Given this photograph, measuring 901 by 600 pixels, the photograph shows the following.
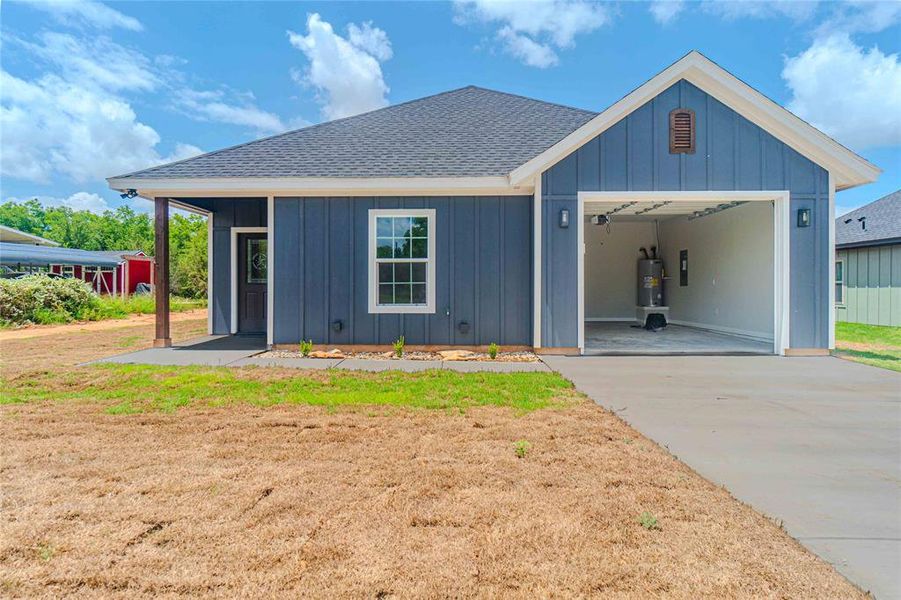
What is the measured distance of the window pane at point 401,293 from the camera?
306 inches

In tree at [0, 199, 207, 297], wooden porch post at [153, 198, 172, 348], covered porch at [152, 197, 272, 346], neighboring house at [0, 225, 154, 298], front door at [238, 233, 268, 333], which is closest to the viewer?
wooden porch post at [153, 198, 172, 348]

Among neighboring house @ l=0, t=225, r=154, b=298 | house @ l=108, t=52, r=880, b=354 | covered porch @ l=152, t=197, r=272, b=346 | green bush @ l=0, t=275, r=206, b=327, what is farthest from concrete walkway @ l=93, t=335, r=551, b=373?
neighboring house @ l=0, t=225, r=154, b=298

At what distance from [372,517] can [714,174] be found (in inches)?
290

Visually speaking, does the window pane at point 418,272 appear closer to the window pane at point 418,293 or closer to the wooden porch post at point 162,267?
the window pane at point 418,293

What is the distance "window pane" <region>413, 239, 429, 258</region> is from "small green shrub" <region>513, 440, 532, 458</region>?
4719 millimetres

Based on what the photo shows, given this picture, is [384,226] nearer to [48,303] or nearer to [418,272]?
[418,272]

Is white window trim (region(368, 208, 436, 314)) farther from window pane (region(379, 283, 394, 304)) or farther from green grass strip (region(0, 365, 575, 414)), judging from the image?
green grass strip (region(0, 365, 575, 414))

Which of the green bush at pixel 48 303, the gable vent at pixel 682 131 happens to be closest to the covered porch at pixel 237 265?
the green bush at pixel 48 303

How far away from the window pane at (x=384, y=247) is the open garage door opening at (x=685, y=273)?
3214 mm

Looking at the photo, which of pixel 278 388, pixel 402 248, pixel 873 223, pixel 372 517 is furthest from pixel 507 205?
pixel 873 223

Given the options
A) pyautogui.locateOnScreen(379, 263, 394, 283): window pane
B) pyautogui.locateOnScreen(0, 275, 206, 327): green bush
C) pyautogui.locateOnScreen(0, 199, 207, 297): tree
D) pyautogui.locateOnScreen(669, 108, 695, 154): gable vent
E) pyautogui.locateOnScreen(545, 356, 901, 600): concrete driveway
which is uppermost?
pyautogui.locateOnScreen(0, 199, 207, 297): tree

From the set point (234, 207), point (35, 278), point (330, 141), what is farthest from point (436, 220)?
point (35, 278)

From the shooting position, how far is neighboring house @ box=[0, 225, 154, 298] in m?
17.6

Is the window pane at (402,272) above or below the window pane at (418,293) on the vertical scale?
above
